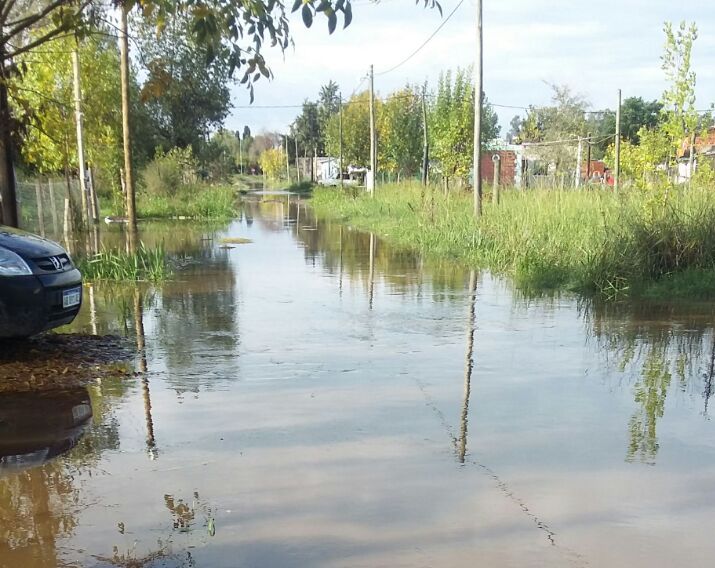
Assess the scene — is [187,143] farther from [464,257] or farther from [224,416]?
[224,416]

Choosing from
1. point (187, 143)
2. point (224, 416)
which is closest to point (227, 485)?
point (224, 416)

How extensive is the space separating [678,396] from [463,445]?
2.30 m

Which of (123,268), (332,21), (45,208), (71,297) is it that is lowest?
(123,268)

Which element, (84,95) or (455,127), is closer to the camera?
→ (84,95)

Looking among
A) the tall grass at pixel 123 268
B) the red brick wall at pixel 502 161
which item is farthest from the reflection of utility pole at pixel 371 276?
the red brick wall at pixel 502 161

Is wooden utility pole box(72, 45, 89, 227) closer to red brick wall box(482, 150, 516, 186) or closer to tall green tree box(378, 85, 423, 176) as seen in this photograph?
red brick wall box(482, 150, 516, 186)

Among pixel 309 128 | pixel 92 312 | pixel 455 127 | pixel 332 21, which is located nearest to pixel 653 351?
pixel 332 21

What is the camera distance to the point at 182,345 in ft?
25.6

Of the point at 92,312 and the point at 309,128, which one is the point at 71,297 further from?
the point at 309,128

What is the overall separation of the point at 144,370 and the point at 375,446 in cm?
284

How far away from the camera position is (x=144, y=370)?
679 centimetres

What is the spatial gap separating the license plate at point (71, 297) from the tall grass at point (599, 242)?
7180mm

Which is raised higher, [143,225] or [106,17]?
[106,17]

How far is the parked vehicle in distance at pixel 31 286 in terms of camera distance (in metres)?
6.35
